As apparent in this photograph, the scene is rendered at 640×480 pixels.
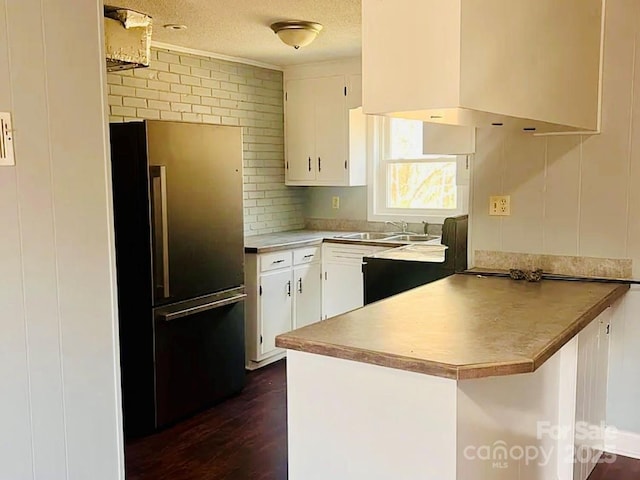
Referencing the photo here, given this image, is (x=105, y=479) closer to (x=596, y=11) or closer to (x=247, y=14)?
(x=247, y=14)

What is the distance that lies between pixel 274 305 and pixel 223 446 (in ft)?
4.47

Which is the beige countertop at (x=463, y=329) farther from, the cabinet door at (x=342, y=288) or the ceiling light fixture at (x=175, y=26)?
the ceiling light fixture at (x=175, y=26)

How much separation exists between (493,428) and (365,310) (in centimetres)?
64

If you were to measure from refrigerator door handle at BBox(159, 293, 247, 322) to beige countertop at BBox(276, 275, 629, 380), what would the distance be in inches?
57.4

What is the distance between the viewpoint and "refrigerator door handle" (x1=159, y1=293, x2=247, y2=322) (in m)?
3.38

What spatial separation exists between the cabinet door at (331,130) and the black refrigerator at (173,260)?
1405 mm

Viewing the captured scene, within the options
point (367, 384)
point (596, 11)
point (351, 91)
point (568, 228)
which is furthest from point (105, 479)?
point (351, 91)

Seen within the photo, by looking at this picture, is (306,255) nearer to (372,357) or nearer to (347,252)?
(347,252)

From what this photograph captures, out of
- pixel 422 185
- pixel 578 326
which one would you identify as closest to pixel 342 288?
pixel 422 185

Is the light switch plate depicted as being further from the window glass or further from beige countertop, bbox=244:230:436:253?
the window glass

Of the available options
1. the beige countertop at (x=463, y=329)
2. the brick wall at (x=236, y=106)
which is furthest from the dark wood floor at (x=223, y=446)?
the brick wall at (x=236, y=106)

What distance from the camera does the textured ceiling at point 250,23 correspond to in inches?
130

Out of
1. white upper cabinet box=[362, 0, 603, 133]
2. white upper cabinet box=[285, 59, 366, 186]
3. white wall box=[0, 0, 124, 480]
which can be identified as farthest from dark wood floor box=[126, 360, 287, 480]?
white upper cabinet box=[285, 59, 366, 186]

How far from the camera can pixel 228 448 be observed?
319 cm
